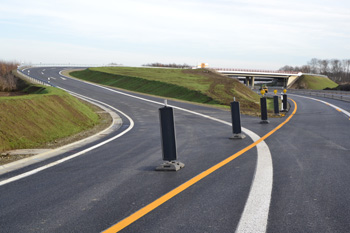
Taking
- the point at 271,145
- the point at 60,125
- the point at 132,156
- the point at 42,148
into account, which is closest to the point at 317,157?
the point at 271,145

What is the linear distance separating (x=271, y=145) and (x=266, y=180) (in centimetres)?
407

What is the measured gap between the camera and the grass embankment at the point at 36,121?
33.9 ft

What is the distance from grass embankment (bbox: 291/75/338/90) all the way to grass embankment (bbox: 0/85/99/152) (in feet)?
355

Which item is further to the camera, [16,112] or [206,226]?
[16,112]

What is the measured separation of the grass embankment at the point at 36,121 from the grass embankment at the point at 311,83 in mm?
108128

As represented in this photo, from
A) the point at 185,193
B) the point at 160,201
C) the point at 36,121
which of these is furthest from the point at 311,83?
the point at 160,201

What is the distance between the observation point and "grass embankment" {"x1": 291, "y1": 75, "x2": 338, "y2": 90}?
114 meters

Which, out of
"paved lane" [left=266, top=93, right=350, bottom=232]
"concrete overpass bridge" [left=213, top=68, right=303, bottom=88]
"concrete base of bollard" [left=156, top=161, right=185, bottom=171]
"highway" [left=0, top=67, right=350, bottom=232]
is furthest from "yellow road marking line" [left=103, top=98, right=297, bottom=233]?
"concrete overpass bridge" [left=213, top=68, right=303, bottom=88]

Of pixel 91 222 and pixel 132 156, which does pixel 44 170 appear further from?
pixel 91 222

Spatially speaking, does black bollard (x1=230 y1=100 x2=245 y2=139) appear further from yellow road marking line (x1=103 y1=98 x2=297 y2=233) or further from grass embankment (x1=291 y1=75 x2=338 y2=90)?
grass embankment (x1=291 y1=75 x2=338 y2=90)

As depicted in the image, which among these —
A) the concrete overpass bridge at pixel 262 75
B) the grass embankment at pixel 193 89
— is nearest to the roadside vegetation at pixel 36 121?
the grass embankment at pixel 193 89

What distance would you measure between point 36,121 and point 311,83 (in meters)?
116

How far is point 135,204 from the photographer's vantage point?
4637mm

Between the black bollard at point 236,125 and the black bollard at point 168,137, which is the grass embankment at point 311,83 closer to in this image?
the black bollard at point 236,125
